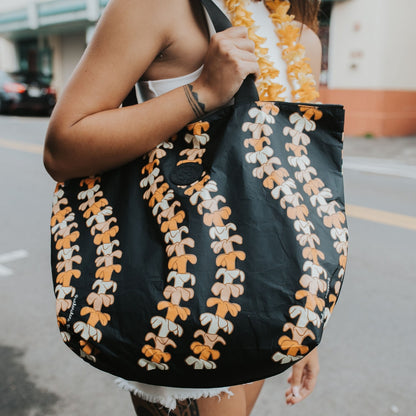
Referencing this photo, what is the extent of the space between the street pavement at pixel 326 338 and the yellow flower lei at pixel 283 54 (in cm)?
166

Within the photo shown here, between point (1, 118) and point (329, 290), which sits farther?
point (1, 118)

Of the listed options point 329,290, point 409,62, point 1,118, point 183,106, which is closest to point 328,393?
point 329,290

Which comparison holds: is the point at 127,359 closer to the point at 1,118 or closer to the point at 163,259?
the point at 163,259

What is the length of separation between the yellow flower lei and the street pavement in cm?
166

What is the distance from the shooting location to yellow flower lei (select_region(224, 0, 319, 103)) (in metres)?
1.08

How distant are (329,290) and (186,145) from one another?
38 centimetres

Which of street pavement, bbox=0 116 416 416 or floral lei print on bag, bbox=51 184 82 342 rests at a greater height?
floral lei print on bag, bbox=51 184 82 342

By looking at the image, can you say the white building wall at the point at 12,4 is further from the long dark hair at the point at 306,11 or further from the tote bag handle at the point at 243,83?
the tote bag handle at the point at 243,83

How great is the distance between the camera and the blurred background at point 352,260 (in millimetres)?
2432

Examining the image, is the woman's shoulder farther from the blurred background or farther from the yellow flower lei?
the blurred background

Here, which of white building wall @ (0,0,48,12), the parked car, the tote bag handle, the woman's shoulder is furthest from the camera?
white building wall @ (0,0,48,12)

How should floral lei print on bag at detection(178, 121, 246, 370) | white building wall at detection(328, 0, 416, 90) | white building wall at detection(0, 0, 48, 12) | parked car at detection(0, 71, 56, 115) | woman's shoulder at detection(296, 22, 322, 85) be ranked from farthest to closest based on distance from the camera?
white building wall at detection(0, 0, 48, 12) → parked car at detection(0, 71, 56, 115) → white building wall at detection(328, 0, 416, 90) → woman's shoulder at detection(296, 22, 322, 85) → floral lei print on bag at detection(178, 121, 246, 370)

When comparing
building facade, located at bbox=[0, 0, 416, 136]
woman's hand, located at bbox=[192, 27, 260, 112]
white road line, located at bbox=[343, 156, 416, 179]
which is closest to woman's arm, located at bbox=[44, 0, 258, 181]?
woman's hand, located at bbox=[192, 27, 260, 112]

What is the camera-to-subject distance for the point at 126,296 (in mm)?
923
